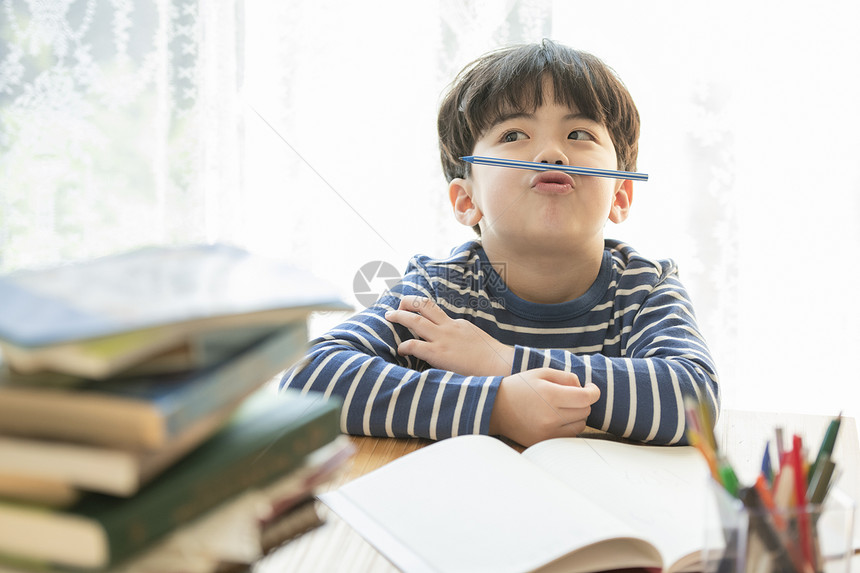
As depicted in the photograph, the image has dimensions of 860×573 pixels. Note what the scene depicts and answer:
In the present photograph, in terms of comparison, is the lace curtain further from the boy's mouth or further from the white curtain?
the boy's mouth

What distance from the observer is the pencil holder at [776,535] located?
0.39 meters

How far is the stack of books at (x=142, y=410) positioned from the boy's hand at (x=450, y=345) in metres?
0.45

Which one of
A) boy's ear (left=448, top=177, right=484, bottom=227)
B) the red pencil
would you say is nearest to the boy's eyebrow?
boy's ear (left=448, top=177, right=484, bottom=227)

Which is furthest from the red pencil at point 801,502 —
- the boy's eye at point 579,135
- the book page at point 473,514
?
the boy's eye at point 579,135

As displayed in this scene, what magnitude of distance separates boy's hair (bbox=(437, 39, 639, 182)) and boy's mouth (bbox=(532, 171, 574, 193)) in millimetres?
104

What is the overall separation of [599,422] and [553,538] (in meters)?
0.28

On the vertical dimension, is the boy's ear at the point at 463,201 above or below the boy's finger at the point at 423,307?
above

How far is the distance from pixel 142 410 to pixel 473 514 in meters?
0.28

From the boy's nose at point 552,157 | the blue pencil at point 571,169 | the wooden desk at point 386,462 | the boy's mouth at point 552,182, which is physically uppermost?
the boy's nose at point 552,157

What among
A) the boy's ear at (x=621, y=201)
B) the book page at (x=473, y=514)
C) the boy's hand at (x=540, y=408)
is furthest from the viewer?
the boy's ear at (x=621, y=201)

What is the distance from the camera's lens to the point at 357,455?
688 millimetres

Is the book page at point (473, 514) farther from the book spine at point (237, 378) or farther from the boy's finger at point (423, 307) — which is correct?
the boy's finger at point (423, 307)

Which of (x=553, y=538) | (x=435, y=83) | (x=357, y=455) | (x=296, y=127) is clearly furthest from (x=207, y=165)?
(x=553, y=538)

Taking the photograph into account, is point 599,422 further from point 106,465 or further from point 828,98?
point 828,98
